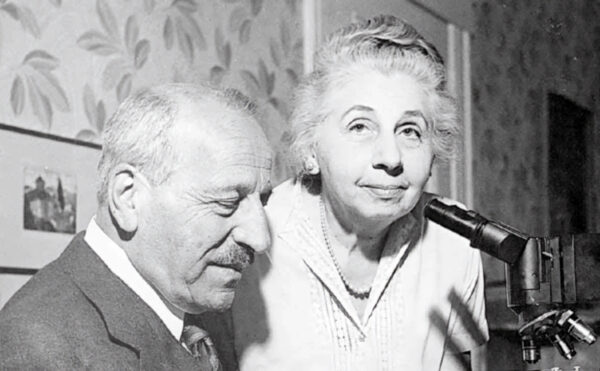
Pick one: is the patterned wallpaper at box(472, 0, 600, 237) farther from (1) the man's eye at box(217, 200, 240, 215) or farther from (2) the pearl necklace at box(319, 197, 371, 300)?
(1) the man's eye at box(217, 200, 240, 215)

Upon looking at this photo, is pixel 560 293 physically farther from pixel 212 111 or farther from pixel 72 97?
pixel 72 97

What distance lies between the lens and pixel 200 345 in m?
1.46

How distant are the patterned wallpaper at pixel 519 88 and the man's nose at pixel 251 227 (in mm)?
2381

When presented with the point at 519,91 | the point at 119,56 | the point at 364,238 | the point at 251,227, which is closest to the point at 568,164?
the point at 519,91

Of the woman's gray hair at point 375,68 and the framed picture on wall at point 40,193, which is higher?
the woman's gray hair at point 375,68

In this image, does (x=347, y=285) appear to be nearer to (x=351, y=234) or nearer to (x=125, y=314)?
(x=351, y=234)

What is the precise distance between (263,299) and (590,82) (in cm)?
349

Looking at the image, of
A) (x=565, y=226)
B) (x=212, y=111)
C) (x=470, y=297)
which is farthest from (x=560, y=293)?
(x=565, y=226)

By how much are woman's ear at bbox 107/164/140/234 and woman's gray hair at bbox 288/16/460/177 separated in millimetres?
510

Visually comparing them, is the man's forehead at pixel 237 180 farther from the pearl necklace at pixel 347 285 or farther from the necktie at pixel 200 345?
the pearl necklace at pixel 347 285

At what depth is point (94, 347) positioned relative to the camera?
1194 millimetres

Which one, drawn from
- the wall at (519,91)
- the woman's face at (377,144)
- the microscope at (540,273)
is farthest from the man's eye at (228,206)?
the wall at (519,91)

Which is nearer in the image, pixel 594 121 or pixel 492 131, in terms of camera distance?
pixel 492 131

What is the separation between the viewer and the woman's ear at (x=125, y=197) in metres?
1.34
